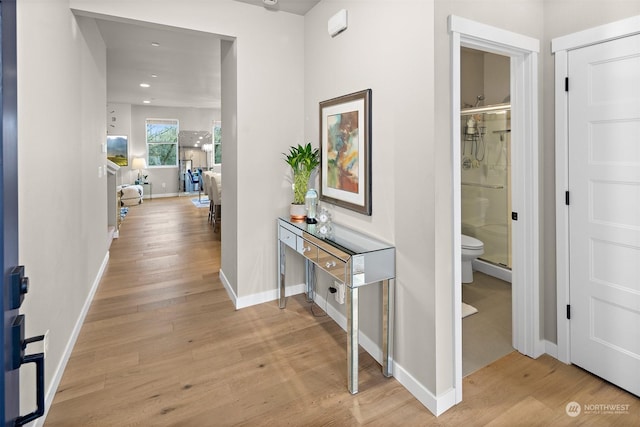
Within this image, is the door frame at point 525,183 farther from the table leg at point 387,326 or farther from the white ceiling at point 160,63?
the white ceiling at point 160,63

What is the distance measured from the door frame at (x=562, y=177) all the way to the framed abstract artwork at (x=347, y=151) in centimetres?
118

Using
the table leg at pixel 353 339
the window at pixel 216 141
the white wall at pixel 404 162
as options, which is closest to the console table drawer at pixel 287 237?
the white wall at pixel 404 162

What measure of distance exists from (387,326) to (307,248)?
2.59ft

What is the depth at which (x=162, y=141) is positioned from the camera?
11094 mm

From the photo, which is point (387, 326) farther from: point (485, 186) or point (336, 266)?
point (485, 186)

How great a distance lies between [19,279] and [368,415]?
5.58 feet

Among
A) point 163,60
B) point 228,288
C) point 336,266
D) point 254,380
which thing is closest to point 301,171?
point 336,266

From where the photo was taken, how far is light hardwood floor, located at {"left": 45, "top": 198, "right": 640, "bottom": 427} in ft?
6.27

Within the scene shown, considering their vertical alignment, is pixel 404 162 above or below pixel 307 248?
above

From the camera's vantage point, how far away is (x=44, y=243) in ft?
6.34

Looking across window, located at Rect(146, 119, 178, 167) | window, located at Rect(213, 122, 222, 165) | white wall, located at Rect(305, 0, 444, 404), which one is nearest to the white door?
white wall, located at Rect(305, 0, 444, 404)

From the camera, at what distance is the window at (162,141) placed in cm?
1089
